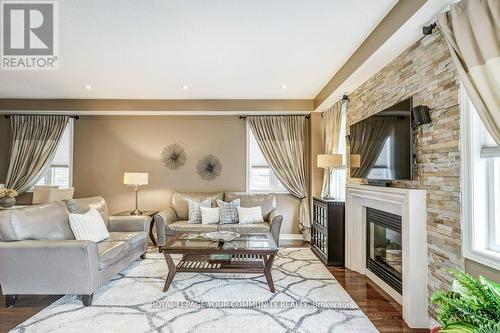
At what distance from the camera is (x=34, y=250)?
8.69 feet

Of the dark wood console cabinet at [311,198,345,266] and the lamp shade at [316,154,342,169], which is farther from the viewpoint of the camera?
the lamp shade at [316,154,342,169]

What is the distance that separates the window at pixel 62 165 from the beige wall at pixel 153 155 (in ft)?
0.41

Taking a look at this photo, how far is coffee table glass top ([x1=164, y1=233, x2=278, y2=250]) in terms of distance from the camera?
3.07 meters

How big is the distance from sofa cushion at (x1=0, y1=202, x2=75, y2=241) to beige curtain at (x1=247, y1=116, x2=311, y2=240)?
3436mm

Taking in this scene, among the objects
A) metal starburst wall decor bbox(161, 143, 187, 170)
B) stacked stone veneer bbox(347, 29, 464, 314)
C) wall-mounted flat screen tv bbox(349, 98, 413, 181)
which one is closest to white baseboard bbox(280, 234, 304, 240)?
wall-mounted flat screen tv bbox(349, 98, 413, 181)

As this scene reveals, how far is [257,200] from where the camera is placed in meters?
5.05

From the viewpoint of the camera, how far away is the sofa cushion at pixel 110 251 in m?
2.91

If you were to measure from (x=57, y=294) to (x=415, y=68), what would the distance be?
13.2 ft

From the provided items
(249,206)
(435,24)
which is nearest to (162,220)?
(249,206)

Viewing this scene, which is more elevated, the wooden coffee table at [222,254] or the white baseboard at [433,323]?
the wooden coffee table at [222,254]

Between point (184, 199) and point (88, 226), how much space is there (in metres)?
1.95

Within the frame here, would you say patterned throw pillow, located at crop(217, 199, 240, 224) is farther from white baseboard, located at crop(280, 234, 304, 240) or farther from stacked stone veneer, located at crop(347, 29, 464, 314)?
stacked stone veneer, located at crop(347, 29, 464, 314)

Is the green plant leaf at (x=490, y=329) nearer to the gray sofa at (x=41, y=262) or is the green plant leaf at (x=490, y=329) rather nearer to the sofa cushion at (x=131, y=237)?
the gray sofa at (x=41, y=262)

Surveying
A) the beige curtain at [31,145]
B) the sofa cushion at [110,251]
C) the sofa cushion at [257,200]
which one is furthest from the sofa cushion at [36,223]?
the beige curtain at [31,145]
